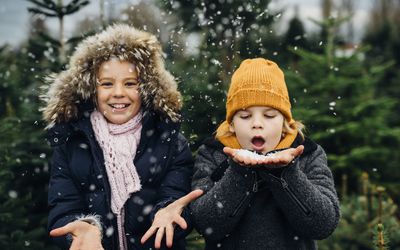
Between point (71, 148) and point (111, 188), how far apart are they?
35 cm

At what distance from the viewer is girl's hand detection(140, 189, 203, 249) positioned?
8.79 ft

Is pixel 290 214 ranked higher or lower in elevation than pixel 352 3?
lower

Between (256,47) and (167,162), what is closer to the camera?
(167,162)

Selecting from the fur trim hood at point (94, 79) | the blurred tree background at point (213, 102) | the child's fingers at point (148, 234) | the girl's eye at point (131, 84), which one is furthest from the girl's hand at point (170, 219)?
the blurred tree background at point (213, 102)

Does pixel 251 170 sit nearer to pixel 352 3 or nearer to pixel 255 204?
pixel 255 204

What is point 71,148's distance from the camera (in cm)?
315

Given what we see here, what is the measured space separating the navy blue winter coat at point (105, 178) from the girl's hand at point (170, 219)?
154 millimetres

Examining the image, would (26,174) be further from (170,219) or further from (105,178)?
(170,219)

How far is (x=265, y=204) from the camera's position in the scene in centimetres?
282

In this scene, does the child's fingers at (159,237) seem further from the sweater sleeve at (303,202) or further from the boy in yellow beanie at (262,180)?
the sweater sleeve at (303,202)

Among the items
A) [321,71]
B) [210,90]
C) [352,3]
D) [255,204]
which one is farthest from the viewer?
[352,3]

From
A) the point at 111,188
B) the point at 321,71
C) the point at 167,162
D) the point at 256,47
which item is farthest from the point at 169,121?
the point at 321,71

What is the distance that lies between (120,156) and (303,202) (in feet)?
3.56

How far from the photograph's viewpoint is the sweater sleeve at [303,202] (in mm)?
2576
